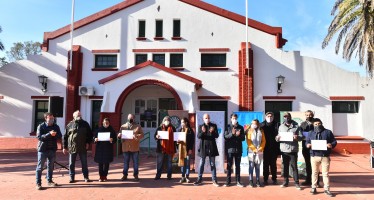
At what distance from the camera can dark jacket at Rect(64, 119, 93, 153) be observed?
7.61 m

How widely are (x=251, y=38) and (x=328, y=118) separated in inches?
220

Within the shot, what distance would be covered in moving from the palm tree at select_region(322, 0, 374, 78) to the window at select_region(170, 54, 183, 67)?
25.0 ft

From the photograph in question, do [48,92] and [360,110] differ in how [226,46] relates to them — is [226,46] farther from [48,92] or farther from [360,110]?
[48,92]

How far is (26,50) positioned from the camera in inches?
1607

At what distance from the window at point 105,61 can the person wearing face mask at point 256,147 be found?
10059 millimetres

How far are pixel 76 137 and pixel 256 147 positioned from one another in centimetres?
487

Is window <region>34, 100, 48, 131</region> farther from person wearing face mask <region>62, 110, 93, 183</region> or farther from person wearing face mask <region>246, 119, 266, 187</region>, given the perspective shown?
person wearing face mask <region>246, 119, 266, 187</region>

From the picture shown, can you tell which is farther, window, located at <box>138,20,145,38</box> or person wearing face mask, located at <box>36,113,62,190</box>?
window, located at <box>138,20,145,38</box>

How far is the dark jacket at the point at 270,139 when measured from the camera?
7801 millimetres

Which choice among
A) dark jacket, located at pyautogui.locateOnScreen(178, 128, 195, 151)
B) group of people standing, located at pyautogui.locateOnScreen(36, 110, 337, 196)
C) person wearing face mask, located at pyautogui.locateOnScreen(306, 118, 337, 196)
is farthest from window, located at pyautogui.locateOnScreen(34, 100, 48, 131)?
person wearing face mask, located at pyautogui.locateOnScreen(306, 118, 337, 196)

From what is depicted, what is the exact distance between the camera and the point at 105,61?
1559 centimetres

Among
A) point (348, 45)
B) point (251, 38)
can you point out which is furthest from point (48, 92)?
point (348, 45)

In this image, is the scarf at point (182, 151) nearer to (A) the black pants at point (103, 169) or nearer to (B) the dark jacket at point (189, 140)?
(B) the dark jacket at point (189, 140)

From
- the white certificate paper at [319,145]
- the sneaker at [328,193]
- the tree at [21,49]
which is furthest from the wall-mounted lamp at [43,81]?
the tree at [21,49]
